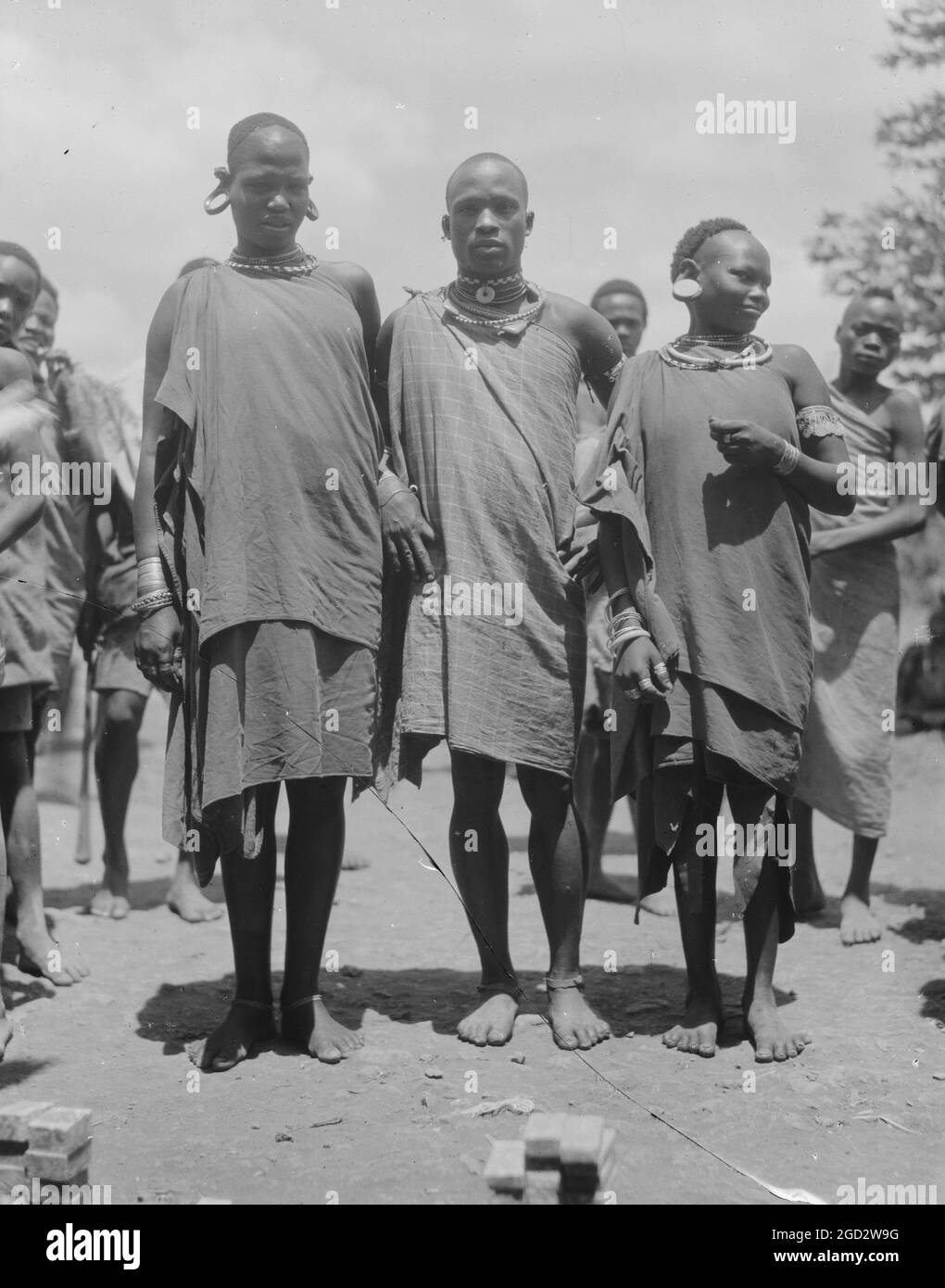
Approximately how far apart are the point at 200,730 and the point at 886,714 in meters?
2.62

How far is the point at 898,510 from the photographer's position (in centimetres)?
528

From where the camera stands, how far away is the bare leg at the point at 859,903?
4.96m

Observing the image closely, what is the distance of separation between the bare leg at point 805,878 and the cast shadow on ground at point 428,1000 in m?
0.94

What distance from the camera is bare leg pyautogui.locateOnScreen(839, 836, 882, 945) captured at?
4.96 meters

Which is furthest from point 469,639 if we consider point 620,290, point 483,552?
point 620,290

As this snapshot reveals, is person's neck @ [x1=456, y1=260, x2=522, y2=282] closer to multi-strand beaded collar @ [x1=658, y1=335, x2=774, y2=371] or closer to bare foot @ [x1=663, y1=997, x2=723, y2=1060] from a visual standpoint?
multi-strand beaded collar @ [x1=658, y1=335, x2=774, y2=371]

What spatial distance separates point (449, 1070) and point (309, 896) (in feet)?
1.85

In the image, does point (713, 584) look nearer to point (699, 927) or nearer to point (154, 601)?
point (699, 927)

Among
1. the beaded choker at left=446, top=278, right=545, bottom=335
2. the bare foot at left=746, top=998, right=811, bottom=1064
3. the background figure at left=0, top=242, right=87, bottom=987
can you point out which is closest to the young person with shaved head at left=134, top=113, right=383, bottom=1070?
the beaded choker at left=446, top=278, right=545, bottom=335

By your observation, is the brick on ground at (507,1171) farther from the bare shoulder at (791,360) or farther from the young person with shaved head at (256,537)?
the bare shoulder at (791,360)

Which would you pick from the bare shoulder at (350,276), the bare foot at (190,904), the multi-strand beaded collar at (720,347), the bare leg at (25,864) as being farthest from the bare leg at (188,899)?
the multi-strand beaded collar at (720,347)

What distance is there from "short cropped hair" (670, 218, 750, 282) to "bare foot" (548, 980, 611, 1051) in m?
1.87

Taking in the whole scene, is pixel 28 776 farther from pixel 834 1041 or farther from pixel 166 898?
pixel 834 1041

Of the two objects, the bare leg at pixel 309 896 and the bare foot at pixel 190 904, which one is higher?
the bare leg at pixel 309 896
